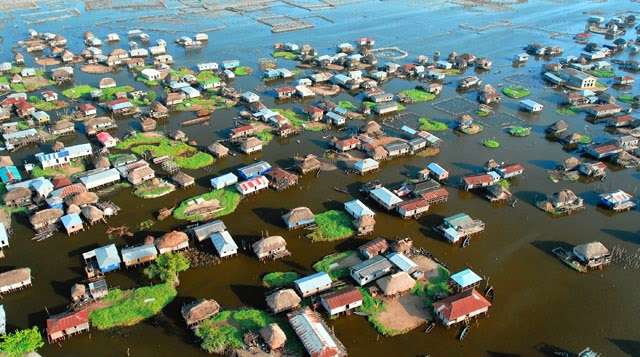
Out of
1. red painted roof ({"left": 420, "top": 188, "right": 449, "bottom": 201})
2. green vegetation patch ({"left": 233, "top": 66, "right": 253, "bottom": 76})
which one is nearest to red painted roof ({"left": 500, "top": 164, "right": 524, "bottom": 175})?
red painted roof ({"left": 420, "top": 188, "right": 449, "bottom": 201})

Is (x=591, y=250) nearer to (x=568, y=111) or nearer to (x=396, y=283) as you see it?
(x=396, y=283)

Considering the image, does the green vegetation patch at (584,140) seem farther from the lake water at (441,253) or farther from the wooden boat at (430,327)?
the wooden boat at (430,327)

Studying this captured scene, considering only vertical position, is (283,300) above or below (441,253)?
above

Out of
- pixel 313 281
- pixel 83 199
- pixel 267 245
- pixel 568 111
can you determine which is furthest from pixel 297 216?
pixel 568 111

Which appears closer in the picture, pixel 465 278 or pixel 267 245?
pixel 465 278

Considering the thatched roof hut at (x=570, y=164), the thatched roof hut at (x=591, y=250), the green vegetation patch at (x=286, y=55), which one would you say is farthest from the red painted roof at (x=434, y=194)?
the green vegetation patch at (x=286, y=55)

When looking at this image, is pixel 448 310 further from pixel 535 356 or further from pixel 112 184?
pixel 112 184
